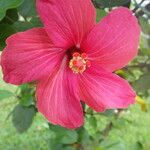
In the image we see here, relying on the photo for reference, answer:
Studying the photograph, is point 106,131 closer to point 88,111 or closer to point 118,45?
point 88,111

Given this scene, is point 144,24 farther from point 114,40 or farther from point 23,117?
point 23,117

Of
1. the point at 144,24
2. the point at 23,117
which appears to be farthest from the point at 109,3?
the point at 23,117

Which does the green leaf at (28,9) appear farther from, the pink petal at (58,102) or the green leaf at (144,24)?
the green leaf at (144,24)

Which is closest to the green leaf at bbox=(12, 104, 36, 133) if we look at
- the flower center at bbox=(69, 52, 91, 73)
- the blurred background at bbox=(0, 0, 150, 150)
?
the blurred background at bbox=(0, 0, 150, 150)

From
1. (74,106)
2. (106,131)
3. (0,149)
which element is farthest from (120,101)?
(0,149)

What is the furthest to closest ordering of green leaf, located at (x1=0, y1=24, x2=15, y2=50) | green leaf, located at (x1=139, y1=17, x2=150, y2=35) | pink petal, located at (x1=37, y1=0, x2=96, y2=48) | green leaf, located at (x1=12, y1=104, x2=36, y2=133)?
green leaf, located at (x1=12, y1=104, x2=36, y2=133) < green leaf, located at (x1=139, y1=17, x2=150, y2=35) < green leaf, located at (x1=0, y1=24, x2=15, y2=50) < pink petal, located at (x1=37, y1=0, x2=96, y2=48)

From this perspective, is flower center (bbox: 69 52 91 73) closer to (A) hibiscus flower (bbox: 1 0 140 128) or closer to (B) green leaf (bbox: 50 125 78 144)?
(A) hibiscus flower (bbox: 1 0 140 128)

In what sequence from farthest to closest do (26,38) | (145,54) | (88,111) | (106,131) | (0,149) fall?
(0,149) < (106,131) < (88,111) < (145,54) < (26,38)
